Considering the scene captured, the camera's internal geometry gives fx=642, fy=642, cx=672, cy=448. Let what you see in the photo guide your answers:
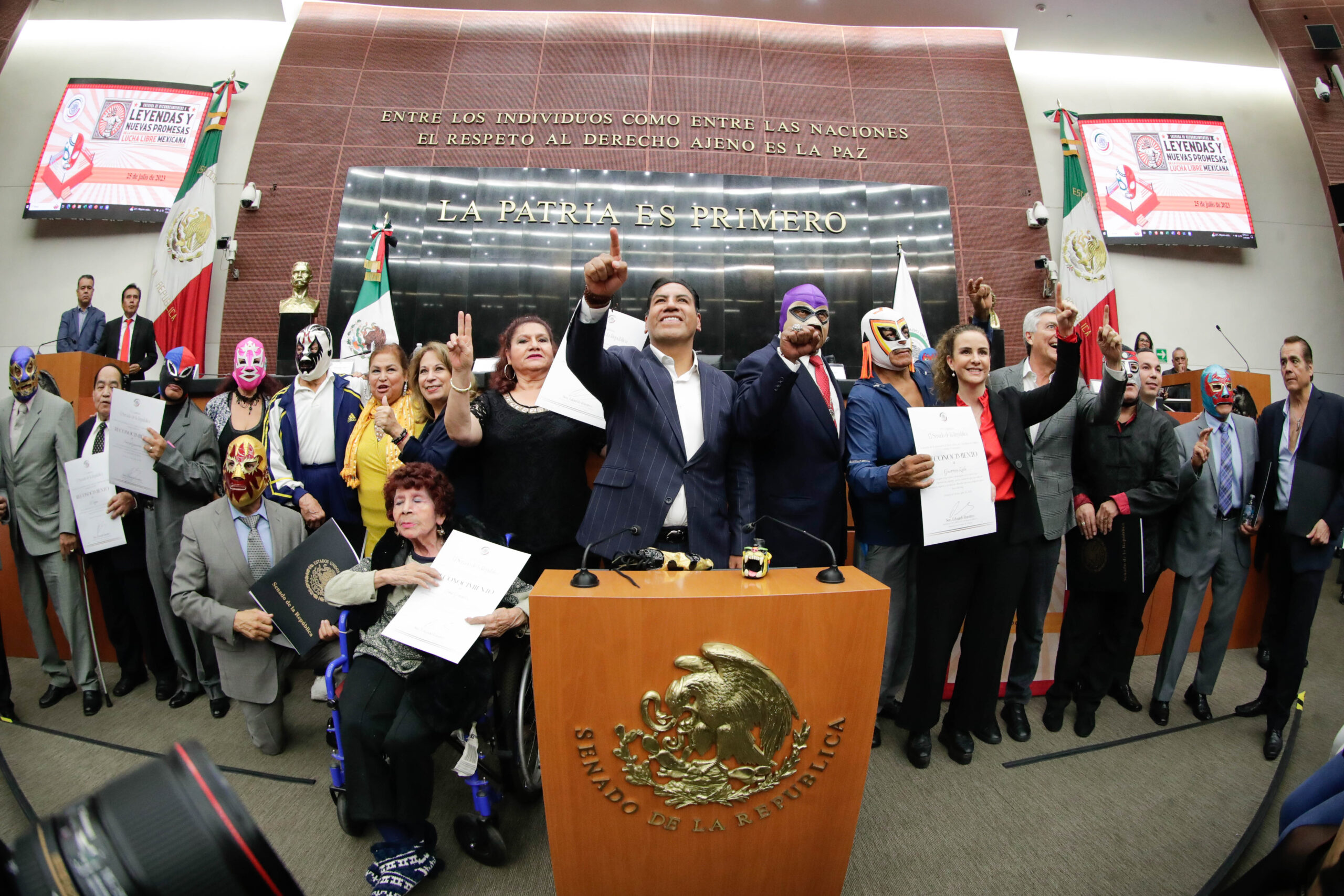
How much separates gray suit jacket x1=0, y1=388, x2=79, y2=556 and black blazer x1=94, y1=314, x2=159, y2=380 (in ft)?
11.9

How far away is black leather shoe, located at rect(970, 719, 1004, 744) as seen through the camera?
2658 mm

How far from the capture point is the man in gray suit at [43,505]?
321cm

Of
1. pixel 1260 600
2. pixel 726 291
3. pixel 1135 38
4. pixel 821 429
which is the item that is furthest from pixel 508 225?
pixel 1135 38

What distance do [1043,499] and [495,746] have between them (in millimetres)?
2356

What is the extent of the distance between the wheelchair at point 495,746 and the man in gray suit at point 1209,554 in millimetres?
2813

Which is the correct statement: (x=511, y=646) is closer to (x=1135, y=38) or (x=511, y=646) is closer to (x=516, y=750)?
(x=516, y=750)

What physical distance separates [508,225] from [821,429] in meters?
5.53

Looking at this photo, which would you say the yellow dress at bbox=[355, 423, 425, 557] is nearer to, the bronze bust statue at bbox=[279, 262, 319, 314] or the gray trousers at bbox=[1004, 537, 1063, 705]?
the gray trousers at bbox=[1004, 537, 1063, 705]

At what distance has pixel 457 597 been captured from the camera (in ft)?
6.42

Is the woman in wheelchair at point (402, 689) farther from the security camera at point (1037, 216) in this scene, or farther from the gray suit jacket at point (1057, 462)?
the security camera at point (1037, 216)

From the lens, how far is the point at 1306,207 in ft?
26.7

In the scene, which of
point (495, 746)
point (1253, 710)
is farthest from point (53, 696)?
point (1253, 710)

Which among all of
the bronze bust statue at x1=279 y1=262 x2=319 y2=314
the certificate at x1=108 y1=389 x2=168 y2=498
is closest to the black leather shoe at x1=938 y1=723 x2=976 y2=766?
the certificate at x1=108 y1=389 x2=168 y2=498

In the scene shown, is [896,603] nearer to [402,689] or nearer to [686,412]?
[686,412]
